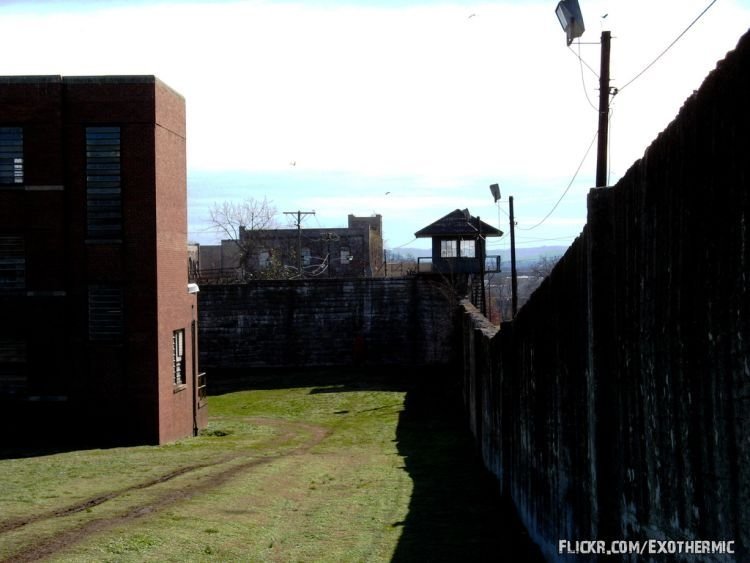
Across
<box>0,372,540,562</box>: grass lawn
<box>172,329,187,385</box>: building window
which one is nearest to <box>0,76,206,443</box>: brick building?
<box>172,329,187,385</box>: building window

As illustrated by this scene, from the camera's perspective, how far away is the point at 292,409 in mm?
33625

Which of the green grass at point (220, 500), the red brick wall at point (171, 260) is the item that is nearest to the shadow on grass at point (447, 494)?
the green grass at point (220, 500)

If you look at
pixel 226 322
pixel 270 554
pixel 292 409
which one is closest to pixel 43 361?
pixel 292 409

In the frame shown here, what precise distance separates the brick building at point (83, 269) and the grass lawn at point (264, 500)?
2299mm

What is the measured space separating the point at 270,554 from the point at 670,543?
661cm

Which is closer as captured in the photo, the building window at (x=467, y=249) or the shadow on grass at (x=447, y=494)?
the shadow on grass at (x=447, y=494)

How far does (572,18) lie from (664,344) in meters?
9.88

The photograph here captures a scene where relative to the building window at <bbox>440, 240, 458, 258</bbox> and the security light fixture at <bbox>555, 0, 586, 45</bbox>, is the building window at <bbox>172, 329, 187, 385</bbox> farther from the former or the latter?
the building window at <bbox>440, 240, 458, 258</bbox>

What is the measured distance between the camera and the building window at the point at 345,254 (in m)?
74.4

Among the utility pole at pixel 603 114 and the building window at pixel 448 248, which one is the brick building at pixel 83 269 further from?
the building window at pixel 448 248

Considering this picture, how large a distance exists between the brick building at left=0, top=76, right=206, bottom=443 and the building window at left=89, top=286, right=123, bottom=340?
27 millimetres

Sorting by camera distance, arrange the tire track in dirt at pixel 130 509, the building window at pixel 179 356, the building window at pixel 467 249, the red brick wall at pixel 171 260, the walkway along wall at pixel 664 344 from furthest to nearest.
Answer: the building window at pixel 467 249 → the building window at pixel 179 356 → the red brick wall at pixel 171 260 → the tire track in dirt at pixel 130 509 → the walkway along wall at pixel 664 344

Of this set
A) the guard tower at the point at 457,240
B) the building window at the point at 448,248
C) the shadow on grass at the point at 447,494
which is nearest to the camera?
the shadow on grass at the point at 447,494

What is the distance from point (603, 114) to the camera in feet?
54.4
